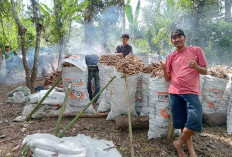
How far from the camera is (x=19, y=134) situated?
3.13 m

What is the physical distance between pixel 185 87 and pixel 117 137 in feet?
4.57

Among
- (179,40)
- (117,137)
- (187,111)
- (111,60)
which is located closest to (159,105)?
(187,111)

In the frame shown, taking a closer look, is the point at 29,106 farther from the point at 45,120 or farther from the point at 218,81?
the point at 218,81

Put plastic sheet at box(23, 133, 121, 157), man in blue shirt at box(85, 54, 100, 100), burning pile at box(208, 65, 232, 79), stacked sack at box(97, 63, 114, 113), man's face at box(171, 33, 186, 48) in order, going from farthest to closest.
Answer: man in blue shirt at box(85, 54, 100, 100)
stacked sack at box(97, 63, 114, 113)
burning pile at box(208, 65, 232, 79)
man's face at box(171, 33, 186, 48)
plastic sheet at box(23, 133, 121, 157)

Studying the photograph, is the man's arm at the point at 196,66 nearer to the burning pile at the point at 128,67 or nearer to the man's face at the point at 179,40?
the man's face at the point at 179,40

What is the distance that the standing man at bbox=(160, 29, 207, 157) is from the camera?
2361 millimetres

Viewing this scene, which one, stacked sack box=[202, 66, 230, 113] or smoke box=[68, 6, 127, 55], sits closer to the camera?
stacked sack box=[202, 66, 230, 113]

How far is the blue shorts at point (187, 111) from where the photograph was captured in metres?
2.35

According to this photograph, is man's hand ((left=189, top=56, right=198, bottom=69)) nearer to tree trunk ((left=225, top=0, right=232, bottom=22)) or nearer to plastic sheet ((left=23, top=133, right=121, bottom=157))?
plastic sheet ((left=23, top=133, right=121, bottom=157))

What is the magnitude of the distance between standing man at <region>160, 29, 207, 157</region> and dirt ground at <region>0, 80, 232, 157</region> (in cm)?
39

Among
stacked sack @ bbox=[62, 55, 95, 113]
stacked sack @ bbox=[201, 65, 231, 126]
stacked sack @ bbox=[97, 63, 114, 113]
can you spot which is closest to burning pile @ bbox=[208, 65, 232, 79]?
stacked sack @ bbox=[201, 65, 231, 126]

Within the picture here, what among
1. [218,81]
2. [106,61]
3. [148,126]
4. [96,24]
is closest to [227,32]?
[218,81]

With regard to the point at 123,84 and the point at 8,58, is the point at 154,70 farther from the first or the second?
the point at 8,58

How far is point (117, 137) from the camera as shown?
3.08 metres
